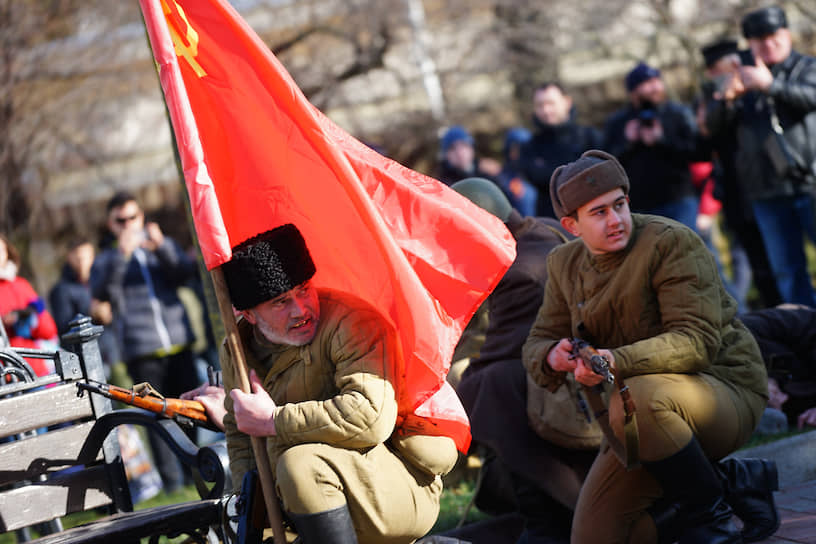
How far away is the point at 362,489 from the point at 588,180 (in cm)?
139

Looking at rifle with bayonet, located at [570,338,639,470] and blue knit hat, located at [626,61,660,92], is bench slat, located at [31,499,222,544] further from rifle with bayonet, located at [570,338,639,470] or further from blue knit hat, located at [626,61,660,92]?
blue knit hat, located at [626,61,660,92]

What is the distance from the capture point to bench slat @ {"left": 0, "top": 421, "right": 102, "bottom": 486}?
4225 mm

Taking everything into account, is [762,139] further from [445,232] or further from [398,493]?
[398,493]

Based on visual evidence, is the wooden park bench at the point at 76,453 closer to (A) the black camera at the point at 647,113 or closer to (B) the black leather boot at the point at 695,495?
(B) the black leather boot at the point at 695,495

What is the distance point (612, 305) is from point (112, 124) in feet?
32.0

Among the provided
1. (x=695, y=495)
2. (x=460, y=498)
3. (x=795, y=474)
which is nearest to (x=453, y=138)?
(x=460, y=498)

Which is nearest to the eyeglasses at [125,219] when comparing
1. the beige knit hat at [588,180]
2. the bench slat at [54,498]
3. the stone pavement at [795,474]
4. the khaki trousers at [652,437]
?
the bench slat at [54,498]

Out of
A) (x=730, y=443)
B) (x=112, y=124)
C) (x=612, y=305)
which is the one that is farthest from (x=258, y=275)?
(x=112, y=124)

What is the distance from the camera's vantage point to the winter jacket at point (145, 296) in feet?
25.0

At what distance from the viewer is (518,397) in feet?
16.0

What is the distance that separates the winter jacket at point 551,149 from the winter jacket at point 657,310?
402 centimetres

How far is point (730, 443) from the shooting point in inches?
150

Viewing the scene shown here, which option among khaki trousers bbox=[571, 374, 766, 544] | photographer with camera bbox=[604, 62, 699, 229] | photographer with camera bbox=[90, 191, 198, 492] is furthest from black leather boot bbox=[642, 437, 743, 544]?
photographer with camera bbox=[90, 191, 198, 492]

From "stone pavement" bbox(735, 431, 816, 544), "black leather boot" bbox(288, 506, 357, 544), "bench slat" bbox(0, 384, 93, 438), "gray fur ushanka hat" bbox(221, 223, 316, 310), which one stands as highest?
"gray fur ushanka hat" bbox(221, 223, 316, 310)
